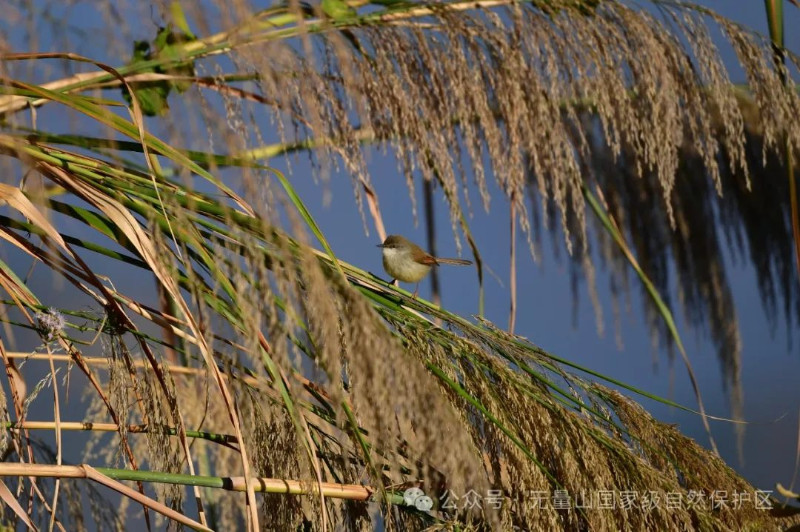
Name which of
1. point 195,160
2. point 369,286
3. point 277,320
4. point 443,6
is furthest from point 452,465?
point 443,6

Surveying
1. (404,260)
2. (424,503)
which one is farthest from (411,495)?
(404,260)

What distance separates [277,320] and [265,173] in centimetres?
13

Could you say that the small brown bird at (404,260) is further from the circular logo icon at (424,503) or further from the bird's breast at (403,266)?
the circular logo icon at (424,503)

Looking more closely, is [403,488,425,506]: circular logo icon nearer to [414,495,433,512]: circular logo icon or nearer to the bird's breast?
[414,495,433,512]: circular logo icon

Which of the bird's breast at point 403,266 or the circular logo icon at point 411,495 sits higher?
the bird's breast at point 403,266

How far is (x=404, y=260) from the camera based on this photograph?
1807 millimetres

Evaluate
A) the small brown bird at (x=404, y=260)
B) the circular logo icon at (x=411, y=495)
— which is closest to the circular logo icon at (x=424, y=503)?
the circular logo icon at (x=411, y=495)

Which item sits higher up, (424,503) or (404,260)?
(404,260)

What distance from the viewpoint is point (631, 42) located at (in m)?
1.32

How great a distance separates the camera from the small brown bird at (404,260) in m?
1.78


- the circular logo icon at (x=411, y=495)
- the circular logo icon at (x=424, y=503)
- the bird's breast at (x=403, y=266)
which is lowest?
the circular logo icon at (x=424, y=503)

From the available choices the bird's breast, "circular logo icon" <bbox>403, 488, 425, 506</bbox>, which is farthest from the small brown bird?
"circular logo icon" <bbox>403, 488, 425, 506</bbox>

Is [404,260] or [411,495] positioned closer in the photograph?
[411,495]

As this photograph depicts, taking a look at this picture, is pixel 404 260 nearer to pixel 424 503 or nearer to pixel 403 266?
pixel 403 266
